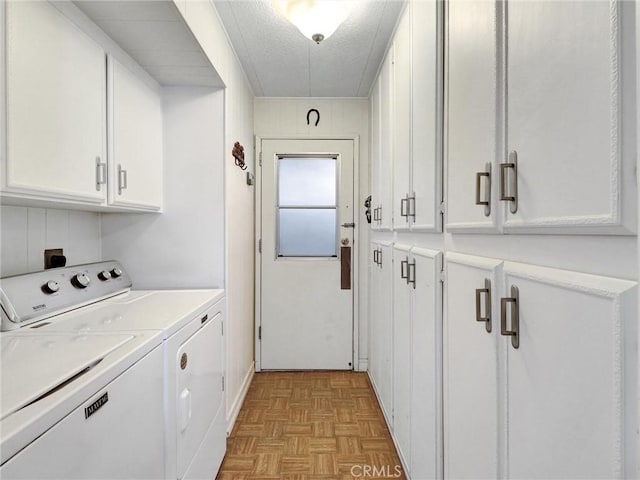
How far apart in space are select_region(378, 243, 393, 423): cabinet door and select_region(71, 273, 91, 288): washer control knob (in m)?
1.53

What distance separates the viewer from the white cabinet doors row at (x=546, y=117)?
20.5 inches

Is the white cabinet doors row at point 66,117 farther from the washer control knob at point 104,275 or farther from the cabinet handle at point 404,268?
the cabinet handle at point 404,268

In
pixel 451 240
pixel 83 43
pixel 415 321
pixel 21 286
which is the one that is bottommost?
pixel 415 321

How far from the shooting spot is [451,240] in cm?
120

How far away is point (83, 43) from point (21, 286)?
3.06ft

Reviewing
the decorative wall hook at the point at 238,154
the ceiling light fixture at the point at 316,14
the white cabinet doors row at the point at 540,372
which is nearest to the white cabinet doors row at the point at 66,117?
the decorative wall hook at the point at 238,154

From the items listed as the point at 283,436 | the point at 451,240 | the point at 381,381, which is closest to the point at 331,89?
the point at 451,240

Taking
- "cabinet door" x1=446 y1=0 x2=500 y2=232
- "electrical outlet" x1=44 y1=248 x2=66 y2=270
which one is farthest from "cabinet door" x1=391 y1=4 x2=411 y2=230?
"electrical outlet" x1=44 y1=248 x2=66 y2=270

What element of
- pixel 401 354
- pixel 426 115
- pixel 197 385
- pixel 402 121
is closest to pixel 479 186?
pixel 426 115

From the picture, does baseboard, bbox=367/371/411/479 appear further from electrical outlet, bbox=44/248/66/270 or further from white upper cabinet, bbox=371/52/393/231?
electrical outlet, bbox=44/248/66/270

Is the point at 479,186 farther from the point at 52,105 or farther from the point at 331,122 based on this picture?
the point at 331,122

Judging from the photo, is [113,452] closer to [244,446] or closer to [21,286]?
[21,286]

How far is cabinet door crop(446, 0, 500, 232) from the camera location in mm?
885

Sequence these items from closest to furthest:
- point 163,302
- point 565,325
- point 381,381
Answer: point 565,325 < point 163,302 < point 381,381
